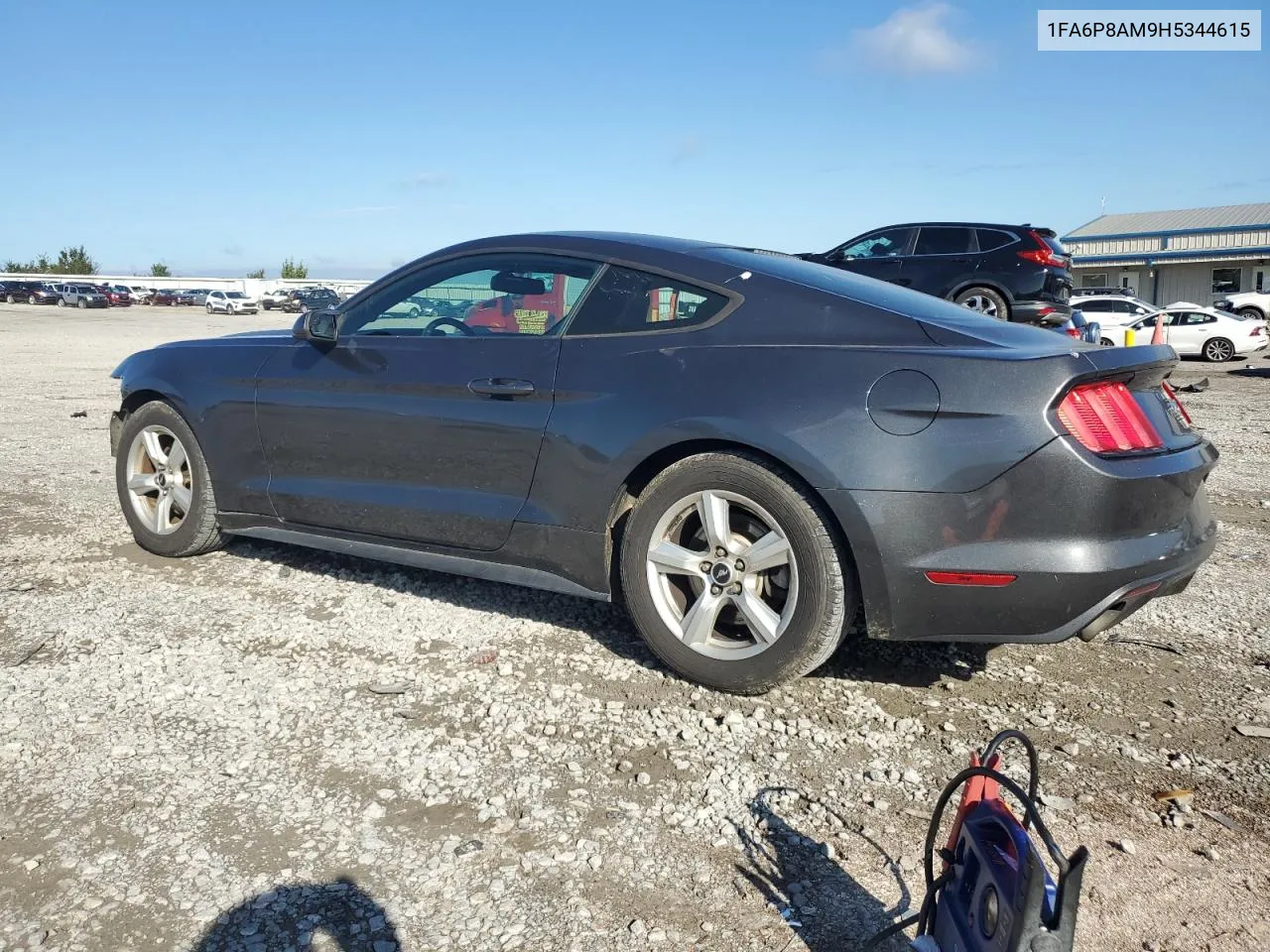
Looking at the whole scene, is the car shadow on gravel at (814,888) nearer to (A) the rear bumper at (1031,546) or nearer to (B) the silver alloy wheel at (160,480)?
(A) the rear bumper at (1031,546)

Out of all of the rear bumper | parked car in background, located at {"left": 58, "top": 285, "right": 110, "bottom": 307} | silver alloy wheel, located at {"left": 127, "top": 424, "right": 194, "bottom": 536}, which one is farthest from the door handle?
parked car in background, located at {"left": 58, "top": 285, "right": 110, "bottom": 307}

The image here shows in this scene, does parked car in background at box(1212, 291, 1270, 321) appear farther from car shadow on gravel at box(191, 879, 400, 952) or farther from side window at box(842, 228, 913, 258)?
car shadow on gravel at box(191, 879, 400, 952)

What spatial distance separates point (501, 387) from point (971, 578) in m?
1.78

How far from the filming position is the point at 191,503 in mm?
4984

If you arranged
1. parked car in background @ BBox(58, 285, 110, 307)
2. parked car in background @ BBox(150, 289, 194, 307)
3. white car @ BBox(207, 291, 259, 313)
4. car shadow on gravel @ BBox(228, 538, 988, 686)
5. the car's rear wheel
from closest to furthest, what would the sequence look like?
car shadow on gravel @ BBox(228, 538, 988, 686)
the car's rear wheel
white car @ BBox(207, 291, 259, 313)
parked car in background @ BBox(58, 285, 110, 307)
parked car in background @ BBox(150, 289, 194, 307)

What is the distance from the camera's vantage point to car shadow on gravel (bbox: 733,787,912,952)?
2258mm

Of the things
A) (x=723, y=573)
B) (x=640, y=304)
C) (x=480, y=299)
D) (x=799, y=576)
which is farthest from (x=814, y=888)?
(x=480, y=299)

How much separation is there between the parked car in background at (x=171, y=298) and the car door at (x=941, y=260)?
234 feet

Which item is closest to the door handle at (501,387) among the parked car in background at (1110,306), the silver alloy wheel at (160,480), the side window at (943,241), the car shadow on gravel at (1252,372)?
the silver alloy wheel at (160,480)

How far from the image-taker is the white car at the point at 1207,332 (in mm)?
22953

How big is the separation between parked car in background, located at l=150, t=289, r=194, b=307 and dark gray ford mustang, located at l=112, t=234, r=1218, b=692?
257ft

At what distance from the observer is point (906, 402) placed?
10.5 ft

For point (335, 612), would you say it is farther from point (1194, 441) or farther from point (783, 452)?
point (1194, 441)

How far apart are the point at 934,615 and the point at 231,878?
2053mm
